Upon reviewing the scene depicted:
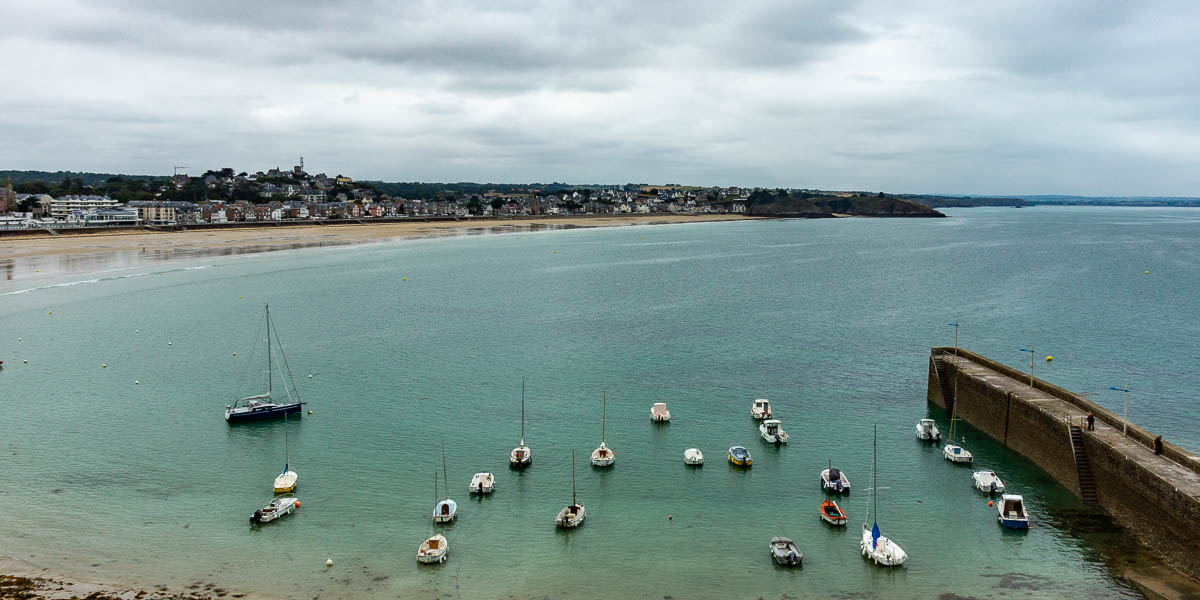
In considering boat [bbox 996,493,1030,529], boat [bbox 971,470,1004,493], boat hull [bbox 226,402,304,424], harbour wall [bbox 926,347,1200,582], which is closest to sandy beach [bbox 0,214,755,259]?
boat hull [bbox 226,402,304,424]

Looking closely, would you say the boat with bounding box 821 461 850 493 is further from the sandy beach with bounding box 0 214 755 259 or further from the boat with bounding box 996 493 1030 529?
the sandy beach with bounding box 0 214 755 259

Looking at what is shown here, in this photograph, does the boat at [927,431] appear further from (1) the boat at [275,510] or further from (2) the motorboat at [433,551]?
(1) the boat at [275,510]

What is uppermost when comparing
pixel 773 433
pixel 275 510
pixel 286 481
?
pixel 773 433

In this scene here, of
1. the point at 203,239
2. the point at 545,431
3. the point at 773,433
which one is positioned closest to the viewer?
the point at 773,433

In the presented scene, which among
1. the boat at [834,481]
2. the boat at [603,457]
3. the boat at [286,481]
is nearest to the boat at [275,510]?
the boat at [286,481]

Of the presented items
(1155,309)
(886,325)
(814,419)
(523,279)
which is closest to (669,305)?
(886,325)

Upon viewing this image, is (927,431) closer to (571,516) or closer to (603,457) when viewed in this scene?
(603,457)

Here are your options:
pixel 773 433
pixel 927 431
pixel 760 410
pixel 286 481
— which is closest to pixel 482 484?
pixel 286 481
